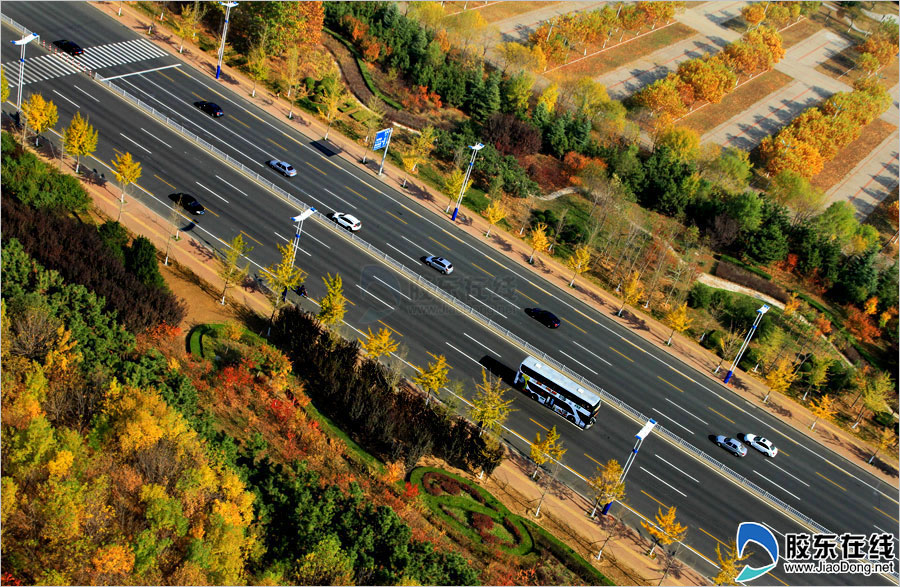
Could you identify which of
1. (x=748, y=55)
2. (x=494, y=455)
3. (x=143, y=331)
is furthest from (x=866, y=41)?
(x=143, y=331)

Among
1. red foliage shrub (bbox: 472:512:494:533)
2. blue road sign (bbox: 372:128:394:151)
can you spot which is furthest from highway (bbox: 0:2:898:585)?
red foliage shrub (bbox: 472:512:494:533)

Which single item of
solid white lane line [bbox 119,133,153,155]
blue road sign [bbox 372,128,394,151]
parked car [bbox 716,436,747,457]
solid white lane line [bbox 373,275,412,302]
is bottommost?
parked car [bbox 716,436,747,457]

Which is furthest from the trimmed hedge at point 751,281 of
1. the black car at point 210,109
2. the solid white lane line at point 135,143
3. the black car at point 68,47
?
the black car at point 68,47

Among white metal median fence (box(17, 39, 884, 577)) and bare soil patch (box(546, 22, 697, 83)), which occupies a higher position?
bare soil patch (box(546, 22, 697, 83))

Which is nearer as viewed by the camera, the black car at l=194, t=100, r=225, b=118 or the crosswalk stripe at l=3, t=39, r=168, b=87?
the crosswalk stripe at l=3, t=39, r=168, b=87

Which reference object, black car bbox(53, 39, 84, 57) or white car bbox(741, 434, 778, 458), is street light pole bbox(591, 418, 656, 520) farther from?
black car bbox(53, 39, 84, 57)

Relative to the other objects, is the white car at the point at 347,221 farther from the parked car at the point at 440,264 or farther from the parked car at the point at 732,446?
the parked car at the point at 732,446

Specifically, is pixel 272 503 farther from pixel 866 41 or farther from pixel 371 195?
pixel 866 41

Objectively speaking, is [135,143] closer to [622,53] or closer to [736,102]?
[622,53]
